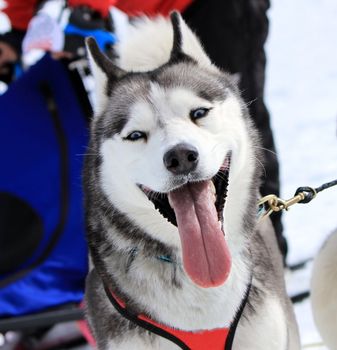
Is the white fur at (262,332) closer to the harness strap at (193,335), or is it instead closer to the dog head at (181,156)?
the harness strap at (193,335)

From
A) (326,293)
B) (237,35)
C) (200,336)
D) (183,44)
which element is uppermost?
(183,44)

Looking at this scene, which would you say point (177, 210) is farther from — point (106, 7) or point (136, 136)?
point (106, 7)

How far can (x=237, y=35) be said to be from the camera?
216 centimetres

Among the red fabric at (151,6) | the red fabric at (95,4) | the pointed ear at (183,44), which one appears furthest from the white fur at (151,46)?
the red fabric at (151,6)

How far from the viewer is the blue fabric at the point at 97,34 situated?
1.91 meters

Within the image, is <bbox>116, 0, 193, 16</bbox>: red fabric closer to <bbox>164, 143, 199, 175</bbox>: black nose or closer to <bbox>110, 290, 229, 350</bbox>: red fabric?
<bbox>164, 143, 199, 175</bbox>: black nose

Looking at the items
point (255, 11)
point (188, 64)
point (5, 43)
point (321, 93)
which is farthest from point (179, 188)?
point (321, 93)

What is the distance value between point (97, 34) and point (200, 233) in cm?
94

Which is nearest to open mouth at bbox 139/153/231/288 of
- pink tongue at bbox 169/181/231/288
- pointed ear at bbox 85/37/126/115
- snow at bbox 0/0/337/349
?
pink tongue at bbox 169/181/231/288

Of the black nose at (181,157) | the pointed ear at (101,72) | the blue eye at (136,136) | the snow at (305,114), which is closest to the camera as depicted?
the black nose at (181,157)

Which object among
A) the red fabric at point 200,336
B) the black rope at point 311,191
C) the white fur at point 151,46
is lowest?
the red fabric at point 200,336

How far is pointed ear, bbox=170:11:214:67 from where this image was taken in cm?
148

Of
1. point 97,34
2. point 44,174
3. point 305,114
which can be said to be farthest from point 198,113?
point 305,114

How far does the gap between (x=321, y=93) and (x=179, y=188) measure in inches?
133
